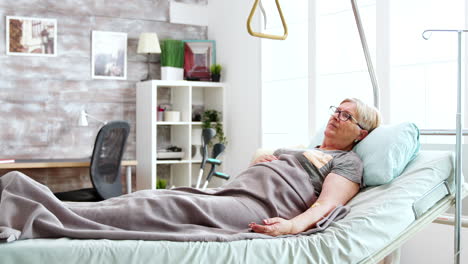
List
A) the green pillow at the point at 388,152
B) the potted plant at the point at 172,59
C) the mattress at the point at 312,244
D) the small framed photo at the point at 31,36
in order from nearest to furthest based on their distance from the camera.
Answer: the mattress at the point at 312,244 < the green pillow at the point at 388,152 < the small framed photo at the point at 31,36 < the potted plant at the point at 172,59

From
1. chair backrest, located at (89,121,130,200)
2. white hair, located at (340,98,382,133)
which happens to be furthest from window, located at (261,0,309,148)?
white hair, located at (340,98,382,133)

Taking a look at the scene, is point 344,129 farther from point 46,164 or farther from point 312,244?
point 46,164

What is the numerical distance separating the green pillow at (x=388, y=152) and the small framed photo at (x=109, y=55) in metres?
3.00

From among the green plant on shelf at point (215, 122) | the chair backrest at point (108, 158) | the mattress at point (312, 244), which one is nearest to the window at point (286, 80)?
the green plant on shelf at point (215, 122)

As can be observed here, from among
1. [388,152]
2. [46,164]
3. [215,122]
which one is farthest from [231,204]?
[215,122]

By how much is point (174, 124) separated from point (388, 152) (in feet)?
9.72

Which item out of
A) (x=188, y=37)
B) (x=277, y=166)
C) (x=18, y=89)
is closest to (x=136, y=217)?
(x=277, y=166)

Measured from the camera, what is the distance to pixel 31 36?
4.59 m

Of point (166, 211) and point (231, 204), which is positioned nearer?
point (166, 211)

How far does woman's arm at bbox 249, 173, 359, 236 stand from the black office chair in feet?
6.49

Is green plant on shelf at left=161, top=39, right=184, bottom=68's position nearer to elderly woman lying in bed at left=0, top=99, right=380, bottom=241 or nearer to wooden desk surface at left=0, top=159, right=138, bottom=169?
wooden desk surface at left=0, top=159, right=138, bottom=169

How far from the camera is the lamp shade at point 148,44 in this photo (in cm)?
478

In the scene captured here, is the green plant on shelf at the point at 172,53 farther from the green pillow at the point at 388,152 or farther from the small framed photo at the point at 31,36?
the green pillow at the point at 388,152

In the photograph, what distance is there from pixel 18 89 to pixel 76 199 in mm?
1370
